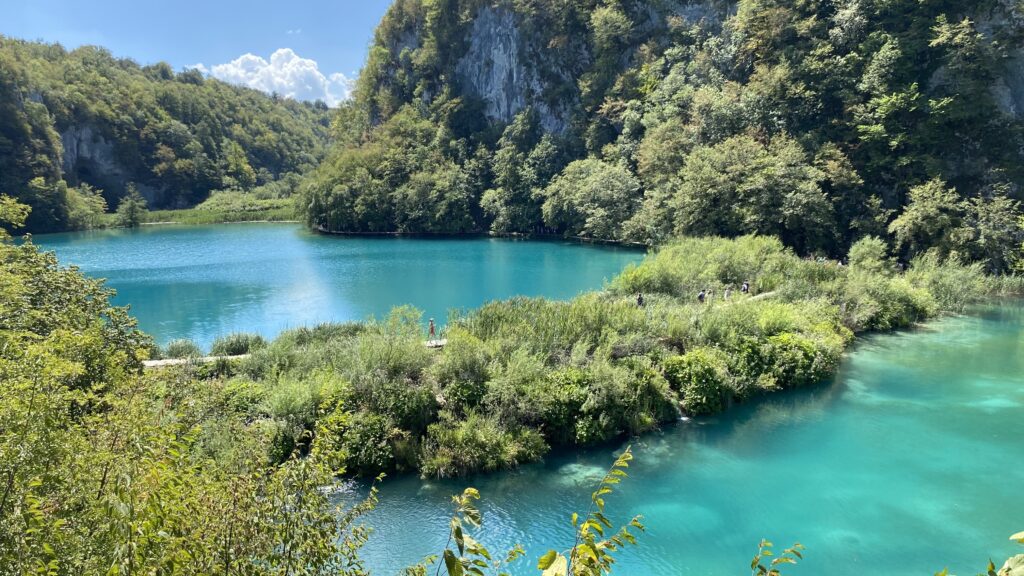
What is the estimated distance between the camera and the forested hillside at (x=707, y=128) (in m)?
37.6

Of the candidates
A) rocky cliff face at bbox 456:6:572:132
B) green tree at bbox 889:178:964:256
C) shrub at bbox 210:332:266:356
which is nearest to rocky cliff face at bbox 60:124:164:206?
rocky cliff face at bbox 456:6:572:132

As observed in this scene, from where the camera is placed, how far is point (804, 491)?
14234 millimetres

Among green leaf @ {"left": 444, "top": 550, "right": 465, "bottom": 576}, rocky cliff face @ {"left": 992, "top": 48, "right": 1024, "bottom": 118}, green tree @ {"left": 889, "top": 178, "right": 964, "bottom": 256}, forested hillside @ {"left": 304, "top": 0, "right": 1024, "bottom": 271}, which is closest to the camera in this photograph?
green leaf @ {"left": 444, "top": 550, "right": 465, "bottom": 576}

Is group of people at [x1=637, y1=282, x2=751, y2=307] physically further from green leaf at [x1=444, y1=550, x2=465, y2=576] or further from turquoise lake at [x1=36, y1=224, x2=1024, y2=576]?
green leaf at [x1=444, y1=550, x2=465, y2=576]

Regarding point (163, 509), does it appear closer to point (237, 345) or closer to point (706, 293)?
point (237, 345)

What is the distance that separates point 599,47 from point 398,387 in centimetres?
6277

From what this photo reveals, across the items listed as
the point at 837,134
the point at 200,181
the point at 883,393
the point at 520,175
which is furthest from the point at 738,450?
the point at 200,181

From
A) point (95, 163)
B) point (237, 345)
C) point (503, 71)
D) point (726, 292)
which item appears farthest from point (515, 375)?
point (95, 163)

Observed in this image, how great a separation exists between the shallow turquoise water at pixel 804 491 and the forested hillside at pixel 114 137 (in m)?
99.7

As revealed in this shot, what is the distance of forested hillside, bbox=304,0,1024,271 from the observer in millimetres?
37562

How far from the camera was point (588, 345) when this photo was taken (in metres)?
18.3

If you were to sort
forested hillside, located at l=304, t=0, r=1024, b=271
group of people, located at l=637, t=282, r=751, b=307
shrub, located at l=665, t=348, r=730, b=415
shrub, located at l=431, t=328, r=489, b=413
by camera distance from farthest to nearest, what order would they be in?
forested hillside, located at l=304, t=0, r=1024, b=271, group of people, located at l=637, t=282, r=751, b=307, shrub, located at l=665, t=348, r=730, b=415, shrub, located at l=431, t=328, r=489, b=413

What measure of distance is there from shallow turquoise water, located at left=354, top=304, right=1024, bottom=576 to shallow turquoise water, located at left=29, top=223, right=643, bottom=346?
53.1ft

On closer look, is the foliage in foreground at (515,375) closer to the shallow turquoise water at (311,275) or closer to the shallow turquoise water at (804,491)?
the shallow turquoise water at (804,491)
